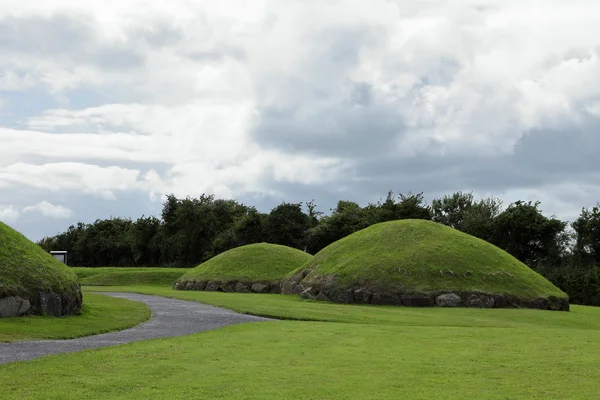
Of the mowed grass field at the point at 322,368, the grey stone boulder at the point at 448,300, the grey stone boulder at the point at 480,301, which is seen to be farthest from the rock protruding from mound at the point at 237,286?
the mowed grass field at the point at 322,368

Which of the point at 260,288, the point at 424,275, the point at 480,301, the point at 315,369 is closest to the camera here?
the point at 315,369

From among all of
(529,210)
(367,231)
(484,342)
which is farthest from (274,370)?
(529,210)

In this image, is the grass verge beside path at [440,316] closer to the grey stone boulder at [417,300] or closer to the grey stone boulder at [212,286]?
the grey stone boulder at [417,300]

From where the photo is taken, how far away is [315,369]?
16297 millimetres

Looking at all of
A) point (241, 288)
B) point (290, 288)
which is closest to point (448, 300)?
point (290, 288)

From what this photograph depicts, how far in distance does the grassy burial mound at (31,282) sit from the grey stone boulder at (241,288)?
3268 centimetres

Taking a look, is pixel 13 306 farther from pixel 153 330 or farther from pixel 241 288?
pixel 241 288

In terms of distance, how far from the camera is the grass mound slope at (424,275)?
49.0 metres

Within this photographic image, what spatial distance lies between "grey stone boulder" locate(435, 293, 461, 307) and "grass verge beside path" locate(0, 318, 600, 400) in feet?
78.5

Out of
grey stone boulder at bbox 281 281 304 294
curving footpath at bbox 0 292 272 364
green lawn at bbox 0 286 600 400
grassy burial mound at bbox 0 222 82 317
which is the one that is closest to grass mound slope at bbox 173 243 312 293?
grey stone boulder at bbox 281 281 304 294

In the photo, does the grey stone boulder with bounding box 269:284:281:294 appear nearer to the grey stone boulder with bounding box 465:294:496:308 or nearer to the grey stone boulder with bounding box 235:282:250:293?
the grey stone boulder with bounding box 235:282:250:293

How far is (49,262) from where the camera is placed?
33.1 metres

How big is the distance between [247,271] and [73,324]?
40.8m

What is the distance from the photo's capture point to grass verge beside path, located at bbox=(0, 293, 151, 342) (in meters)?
24.7
